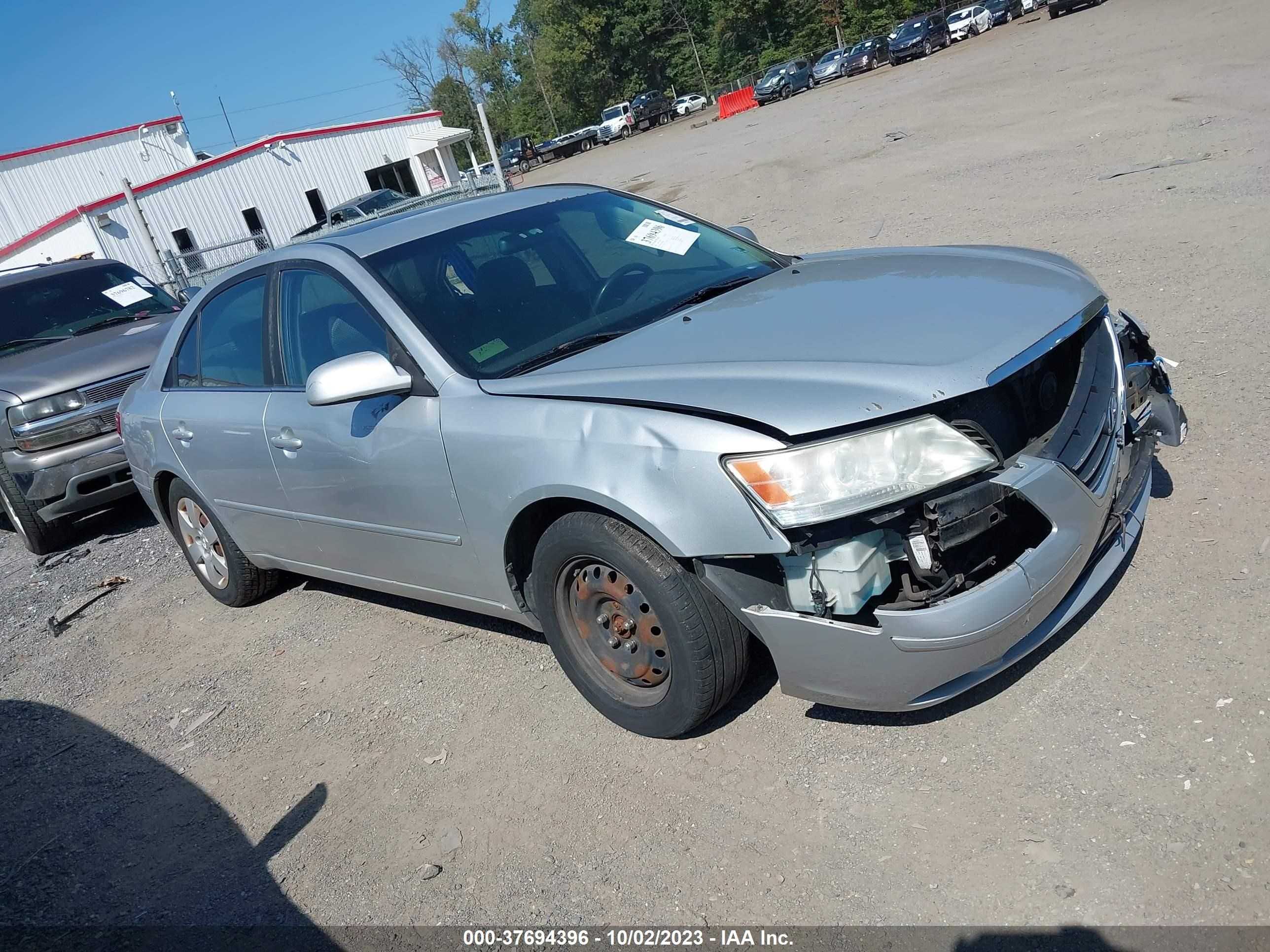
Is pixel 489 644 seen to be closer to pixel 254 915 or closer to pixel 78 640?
pixel 254 915

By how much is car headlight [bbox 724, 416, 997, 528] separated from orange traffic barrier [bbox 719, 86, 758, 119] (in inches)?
1826

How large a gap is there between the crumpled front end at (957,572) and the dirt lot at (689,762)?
1.09 ft

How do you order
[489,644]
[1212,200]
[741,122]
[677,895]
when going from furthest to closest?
1. [741,122]
2. [1212,200]
3. [489,644]
4. [677,895]

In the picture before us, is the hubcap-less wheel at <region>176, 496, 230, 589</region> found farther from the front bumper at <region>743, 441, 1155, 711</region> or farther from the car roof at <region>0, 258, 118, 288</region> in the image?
the car roof at <region>0, 258, 118, 288</region>

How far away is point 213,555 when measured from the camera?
5.39 meters

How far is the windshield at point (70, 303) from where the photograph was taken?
794cm

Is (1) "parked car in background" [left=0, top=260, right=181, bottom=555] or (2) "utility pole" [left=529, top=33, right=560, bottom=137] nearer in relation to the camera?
(1) "parked car in background" [left=0, top=260, right=181, bottom=555]

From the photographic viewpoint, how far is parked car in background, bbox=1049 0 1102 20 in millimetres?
38344

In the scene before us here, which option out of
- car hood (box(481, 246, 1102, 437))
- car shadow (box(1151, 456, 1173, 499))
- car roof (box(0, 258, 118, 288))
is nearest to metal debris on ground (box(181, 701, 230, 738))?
car hood (box(481, 246, 1102, 437))

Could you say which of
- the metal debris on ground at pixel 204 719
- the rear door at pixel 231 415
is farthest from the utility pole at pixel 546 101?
the metal debris on ground at pixel 204 719

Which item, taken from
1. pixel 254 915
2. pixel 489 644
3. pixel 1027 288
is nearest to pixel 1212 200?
pixel 1027 288

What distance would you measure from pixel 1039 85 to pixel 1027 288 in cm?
1855

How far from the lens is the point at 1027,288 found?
10.5ft

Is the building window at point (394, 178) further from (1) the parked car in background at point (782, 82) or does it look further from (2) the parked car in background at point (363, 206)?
(1) the parked car in background at point (782, 82)
